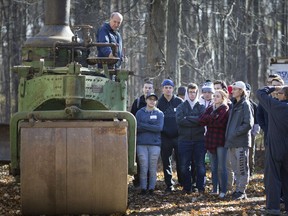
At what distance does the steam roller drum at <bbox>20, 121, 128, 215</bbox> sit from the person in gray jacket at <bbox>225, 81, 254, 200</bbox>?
274 cm

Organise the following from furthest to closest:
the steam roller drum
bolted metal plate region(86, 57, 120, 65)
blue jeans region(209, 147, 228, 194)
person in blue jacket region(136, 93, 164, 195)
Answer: person in blue jacket region(136, 93, 164, 195), blue jeans region(209, 147, 228, 194), bolted metal plate region(86, 57, 120, 65), the steam roller drum

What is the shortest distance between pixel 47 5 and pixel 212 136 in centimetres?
373

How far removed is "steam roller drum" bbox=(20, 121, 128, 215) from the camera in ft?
24.9

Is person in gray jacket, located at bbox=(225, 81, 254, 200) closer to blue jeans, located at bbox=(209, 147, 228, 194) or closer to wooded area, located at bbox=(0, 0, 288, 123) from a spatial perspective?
blue jeans, located at bbox=(209, 147, 228, 194)

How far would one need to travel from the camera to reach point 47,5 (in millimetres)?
10977

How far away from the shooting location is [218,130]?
1030 cm

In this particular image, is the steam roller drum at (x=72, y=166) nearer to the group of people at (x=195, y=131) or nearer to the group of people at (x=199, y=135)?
the group of people at (x=195, y=131)

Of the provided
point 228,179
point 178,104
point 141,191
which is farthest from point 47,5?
point 228,179

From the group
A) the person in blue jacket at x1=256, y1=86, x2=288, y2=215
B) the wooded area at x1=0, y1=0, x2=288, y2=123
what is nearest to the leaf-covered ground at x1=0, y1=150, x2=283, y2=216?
the person in blue jacket at x1=256, y1=86, x2=288, y2=215

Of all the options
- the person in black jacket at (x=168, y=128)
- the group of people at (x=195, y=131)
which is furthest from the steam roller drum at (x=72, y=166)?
the person in black jacket at (x=168, y=128)

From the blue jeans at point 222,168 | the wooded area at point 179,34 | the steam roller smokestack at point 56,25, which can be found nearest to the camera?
the blue jeans at point 222,168

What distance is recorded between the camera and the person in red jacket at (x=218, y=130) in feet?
33.6

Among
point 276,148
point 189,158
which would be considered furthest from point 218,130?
point 276,148

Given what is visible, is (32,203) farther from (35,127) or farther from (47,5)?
(47,5)
